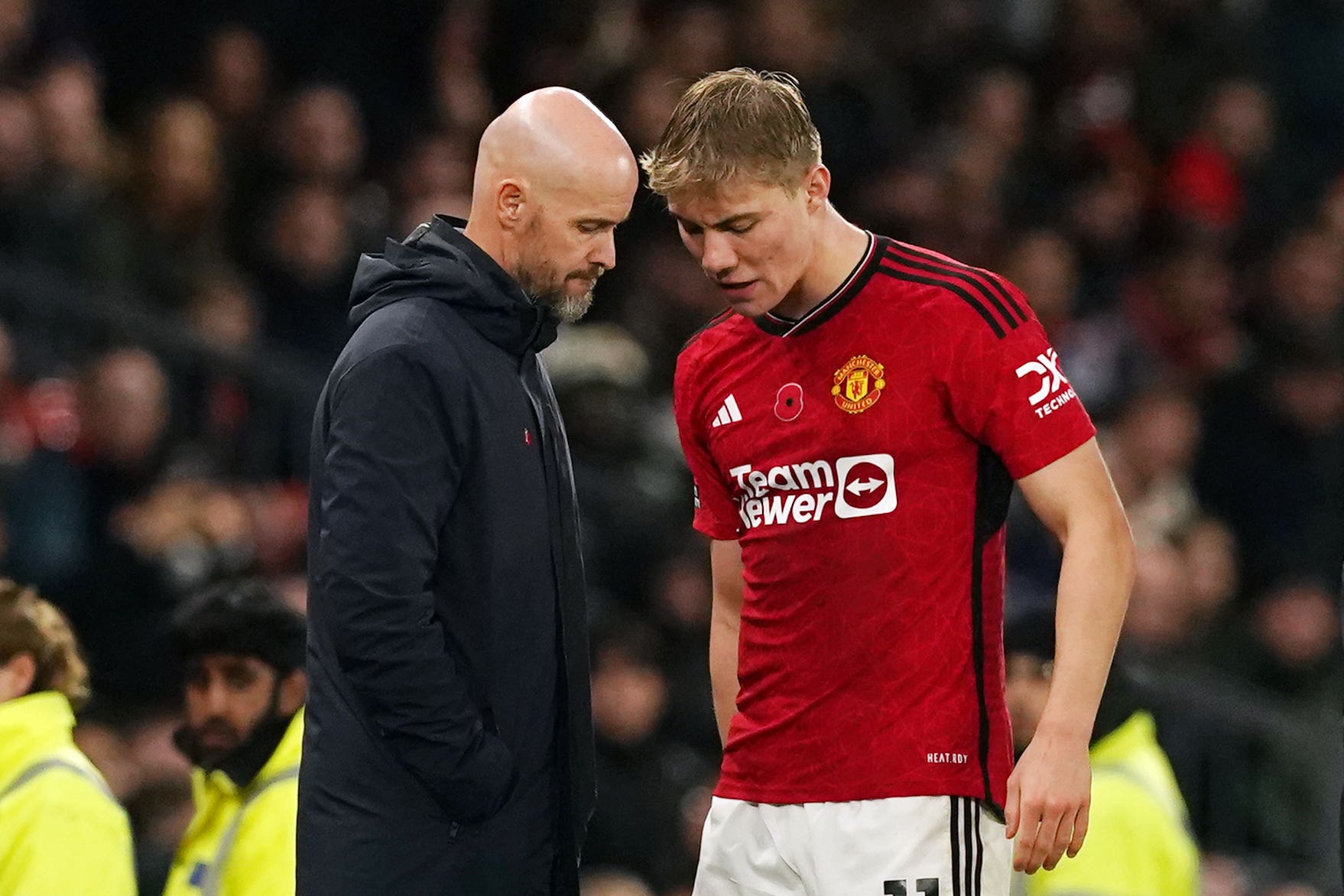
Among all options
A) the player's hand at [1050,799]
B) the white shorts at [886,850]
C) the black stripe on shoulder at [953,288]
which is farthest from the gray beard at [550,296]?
the player's hand at [1050,799]

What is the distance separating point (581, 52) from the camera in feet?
29.8

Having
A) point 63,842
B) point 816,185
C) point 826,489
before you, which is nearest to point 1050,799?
point 826,489

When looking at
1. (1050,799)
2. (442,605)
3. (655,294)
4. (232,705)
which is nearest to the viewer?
(1050,799)

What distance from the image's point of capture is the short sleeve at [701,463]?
3.90m

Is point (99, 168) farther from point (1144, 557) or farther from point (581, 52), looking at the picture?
point (1144, 557)

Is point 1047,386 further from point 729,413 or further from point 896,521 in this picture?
point 729,413

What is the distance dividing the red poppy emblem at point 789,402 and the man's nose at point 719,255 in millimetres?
254

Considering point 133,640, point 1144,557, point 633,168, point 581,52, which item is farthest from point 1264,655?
point 633,168

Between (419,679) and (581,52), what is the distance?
6.16 metres

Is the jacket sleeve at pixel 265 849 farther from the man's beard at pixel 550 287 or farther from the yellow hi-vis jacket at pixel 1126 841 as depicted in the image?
the yellow hi-vis jacket at pixel 1126 841

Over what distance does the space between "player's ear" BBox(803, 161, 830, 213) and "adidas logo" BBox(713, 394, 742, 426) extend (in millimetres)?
388

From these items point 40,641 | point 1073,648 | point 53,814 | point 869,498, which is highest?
point 869,498

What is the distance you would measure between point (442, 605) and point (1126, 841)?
1.81 m

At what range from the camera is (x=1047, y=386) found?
3447mm
